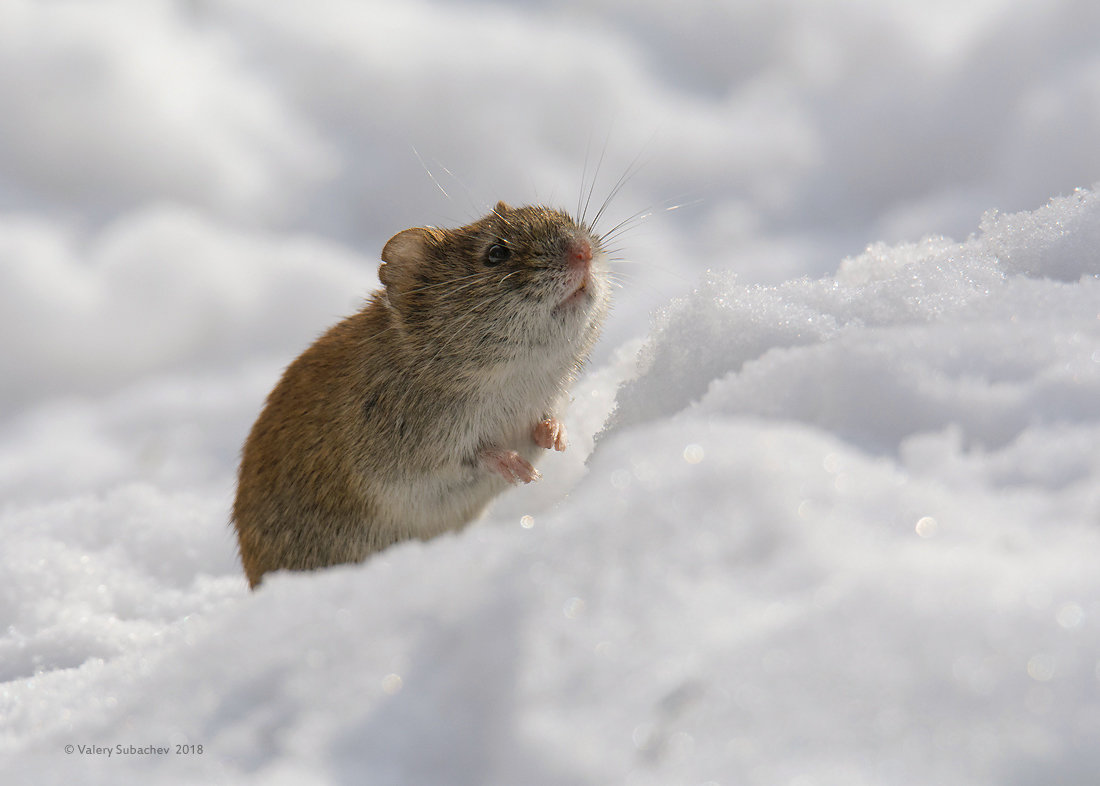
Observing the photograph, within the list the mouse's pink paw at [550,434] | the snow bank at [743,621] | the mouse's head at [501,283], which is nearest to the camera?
the snow bank at [743,621]

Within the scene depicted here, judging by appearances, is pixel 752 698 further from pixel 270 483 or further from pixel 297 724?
pixel 270 483

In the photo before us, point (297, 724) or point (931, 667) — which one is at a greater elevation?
point (297, 724)

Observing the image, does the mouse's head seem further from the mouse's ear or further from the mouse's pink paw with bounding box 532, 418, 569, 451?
the mouse's pink paw with bounding box 532, 418, 569, 451

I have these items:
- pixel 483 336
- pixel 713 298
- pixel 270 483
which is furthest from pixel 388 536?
pixel 713 298

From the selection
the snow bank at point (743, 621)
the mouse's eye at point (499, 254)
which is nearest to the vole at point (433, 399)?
the mouse's eye at point (499, 254)

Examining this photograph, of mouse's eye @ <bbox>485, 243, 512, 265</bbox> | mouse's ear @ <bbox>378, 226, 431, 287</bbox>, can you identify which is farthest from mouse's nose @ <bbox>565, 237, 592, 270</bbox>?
mouse's ear @ <bbox>378, 226, 431, 287</bbox>

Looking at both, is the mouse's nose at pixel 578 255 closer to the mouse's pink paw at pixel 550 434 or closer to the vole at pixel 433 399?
the vole at pixel 433 399
